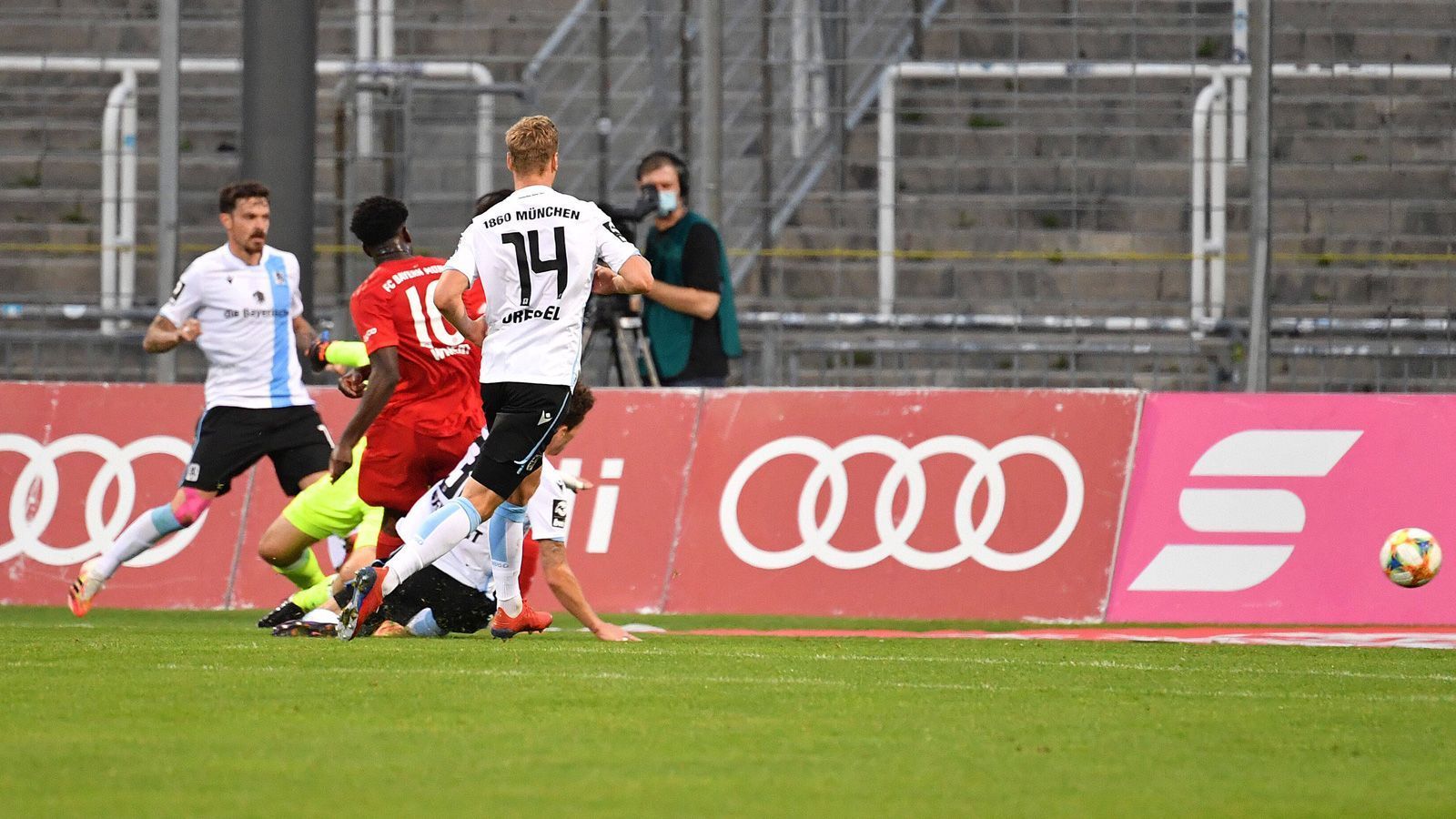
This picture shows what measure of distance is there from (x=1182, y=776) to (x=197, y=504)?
6.49 metres

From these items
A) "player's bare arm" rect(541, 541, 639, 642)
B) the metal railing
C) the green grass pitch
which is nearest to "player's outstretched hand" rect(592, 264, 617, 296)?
"player's bare arm" rect(541, 541, 639, 642)

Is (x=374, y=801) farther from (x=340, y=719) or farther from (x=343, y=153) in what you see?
(x=343, y=153)

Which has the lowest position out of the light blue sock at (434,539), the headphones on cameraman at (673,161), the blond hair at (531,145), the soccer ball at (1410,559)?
the soccer ball at (1410,559)

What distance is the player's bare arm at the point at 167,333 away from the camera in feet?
36.7

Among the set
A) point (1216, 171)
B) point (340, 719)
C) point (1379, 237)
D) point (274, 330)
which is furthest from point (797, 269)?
point (340, 719)

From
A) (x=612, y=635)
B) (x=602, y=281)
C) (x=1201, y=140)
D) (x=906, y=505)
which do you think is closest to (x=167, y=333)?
(x=612, y=635)

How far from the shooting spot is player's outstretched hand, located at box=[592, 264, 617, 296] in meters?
8.80

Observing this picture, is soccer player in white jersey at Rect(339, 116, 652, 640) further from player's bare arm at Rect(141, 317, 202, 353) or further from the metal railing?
the metal railing

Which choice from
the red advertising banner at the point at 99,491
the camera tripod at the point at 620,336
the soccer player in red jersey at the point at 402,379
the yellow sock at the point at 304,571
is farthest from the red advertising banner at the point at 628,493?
the soccer player in red jersey at the point at 402,379

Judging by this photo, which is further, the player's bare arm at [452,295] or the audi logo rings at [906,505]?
the audi logo rings at [906,505]

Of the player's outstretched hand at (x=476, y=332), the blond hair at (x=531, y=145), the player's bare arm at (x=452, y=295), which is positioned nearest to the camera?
the player's bare arm at (x=452, y=295)

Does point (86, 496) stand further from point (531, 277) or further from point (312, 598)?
point (531, 277)

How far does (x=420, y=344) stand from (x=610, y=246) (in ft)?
4.94

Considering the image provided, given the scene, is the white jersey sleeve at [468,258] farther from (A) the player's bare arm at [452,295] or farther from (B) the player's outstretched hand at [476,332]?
(B) the player's outstretched hand at [476,332]
